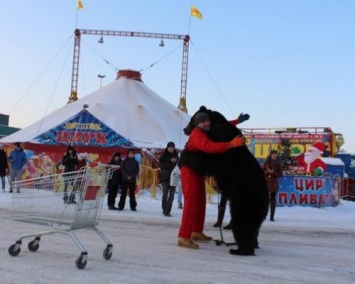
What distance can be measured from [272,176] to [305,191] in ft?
14.7

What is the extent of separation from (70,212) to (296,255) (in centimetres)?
344

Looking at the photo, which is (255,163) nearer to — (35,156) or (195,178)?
(195,178)

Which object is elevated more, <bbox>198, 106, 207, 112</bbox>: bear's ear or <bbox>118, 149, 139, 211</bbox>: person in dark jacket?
<bbox>198, 106, 207, 112</bbox>: bear's ear

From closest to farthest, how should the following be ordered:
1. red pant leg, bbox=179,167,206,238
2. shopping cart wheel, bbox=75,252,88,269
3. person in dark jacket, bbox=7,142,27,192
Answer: shopping cart wheel, bbox=75,252,88,269, red pant leg, bbox=179,167,206,238, person in dark jacket, bbox=7,142,27,192

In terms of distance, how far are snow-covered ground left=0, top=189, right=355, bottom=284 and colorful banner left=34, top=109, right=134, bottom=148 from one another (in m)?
9.59

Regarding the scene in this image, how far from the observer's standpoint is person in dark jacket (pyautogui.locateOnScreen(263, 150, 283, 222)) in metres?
12.3

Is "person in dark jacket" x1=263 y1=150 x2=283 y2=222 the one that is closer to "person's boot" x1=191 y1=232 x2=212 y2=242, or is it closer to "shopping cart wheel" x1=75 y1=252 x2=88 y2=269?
"person's boot" x1=191 y1=232 x2=212 y2=242

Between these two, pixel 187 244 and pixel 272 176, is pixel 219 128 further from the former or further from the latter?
pixel 272 176

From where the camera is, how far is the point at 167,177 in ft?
41.2

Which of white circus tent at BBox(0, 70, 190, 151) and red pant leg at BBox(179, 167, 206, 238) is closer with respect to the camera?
red pant leg at BBox(179, 167, 206, 238)

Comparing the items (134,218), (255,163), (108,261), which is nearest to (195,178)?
(255,163)

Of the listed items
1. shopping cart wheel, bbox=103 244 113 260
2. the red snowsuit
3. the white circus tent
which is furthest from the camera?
the white circus tent

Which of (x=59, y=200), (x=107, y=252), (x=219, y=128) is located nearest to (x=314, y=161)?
(x=219, y=128)

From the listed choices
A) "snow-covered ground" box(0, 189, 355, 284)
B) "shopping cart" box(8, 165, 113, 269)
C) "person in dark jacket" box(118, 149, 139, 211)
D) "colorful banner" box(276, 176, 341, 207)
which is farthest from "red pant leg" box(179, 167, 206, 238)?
"colorful banner" box(276, 176, 341, 207)
